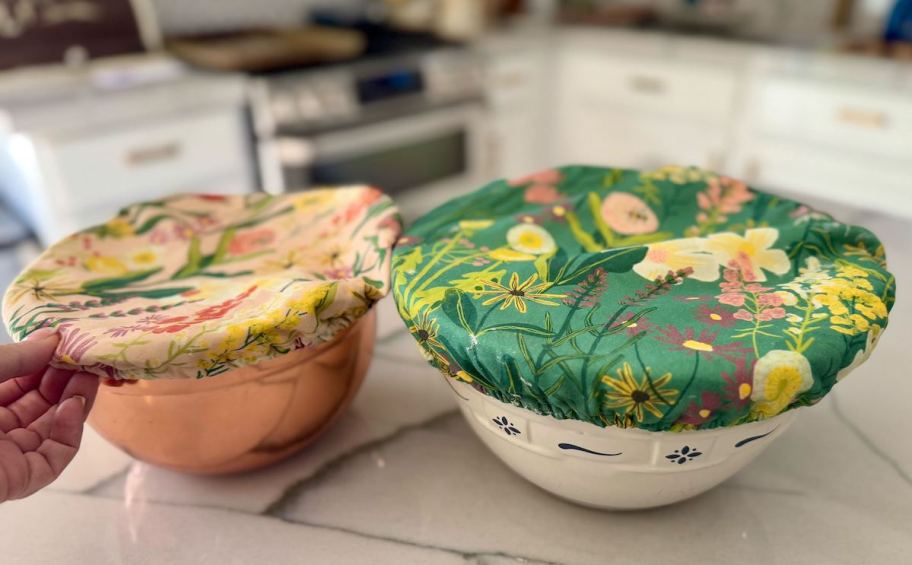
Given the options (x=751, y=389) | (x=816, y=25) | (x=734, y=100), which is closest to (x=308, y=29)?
(x=734, y=100)

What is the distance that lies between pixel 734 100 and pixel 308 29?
4.50 ft

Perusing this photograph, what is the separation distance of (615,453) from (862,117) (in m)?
1.83

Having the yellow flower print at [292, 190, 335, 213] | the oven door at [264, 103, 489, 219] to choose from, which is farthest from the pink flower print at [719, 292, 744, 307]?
the oven door at [264, 103, 489, 219]

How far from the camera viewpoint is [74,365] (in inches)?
18.0

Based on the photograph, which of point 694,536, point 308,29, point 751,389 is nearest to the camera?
point 751,389

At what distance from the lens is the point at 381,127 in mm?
1933

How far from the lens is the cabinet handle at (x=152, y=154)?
1590 millimetres

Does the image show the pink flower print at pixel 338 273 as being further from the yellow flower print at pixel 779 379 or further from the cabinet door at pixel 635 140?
the cabinet door at pixel 635 140

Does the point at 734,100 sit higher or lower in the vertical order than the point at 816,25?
lower

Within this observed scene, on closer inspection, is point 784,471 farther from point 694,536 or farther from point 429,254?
point 429,254

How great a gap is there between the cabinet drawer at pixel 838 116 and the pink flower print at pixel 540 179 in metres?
1.57

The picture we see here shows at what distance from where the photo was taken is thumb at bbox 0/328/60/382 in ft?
1.45

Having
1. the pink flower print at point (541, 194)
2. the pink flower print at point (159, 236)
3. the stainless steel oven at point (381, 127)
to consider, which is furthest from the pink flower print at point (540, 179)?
the stainless steel oven at point (381, 127)

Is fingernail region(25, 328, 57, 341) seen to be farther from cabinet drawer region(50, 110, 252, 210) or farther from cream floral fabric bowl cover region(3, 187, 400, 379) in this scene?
cabinet drawer region(50, 110, 252, 210)
